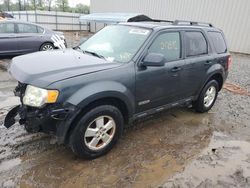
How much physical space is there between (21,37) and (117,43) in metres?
6.47

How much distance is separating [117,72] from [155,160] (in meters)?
1.36

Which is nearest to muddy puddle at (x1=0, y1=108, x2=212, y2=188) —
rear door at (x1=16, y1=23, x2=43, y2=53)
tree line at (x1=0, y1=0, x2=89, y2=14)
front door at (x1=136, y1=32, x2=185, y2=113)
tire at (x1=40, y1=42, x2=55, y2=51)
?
front door at (x1=136, y1=32, x2=185, y2=113)

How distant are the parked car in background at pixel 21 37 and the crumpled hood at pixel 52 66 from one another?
592cm

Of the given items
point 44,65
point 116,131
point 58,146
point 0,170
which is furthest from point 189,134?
point 0,170

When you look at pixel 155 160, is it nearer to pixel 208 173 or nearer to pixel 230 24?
pixel 208 173

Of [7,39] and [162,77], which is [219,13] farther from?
→ [162,77]

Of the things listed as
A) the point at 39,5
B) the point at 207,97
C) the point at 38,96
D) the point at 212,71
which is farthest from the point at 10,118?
the point at 39,5

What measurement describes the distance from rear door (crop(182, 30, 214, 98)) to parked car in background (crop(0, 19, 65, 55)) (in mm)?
6796

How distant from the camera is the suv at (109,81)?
2.94 m

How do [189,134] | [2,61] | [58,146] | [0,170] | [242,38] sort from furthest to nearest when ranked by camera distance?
[242,38]
[2,61]
[189,134]
[58,146]
[0,170]

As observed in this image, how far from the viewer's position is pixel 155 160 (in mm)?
3572

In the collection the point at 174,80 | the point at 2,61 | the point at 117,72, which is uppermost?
the point at 117,72

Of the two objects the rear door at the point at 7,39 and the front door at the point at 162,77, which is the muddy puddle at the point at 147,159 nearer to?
the front door at the point at 162,77

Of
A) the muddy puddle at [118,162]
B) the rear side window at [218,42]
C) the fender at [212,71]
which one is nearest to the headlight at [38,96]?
the muddy puddle at [118,162]
